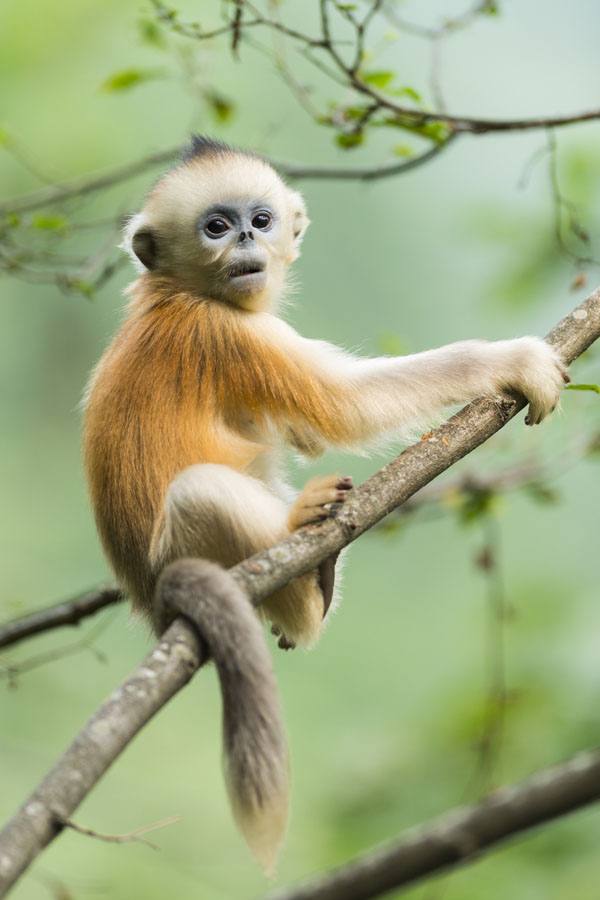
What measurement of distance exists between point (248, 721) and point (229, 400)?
100 centimetres

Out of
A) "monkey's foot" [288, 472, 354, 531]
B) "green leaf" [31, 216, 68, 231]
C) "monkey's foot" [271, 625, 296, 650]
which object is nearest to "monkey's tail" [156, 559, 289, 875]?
"monkey's foot" [288, 472, 354, 531]

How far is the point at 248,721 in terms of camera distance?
195cm

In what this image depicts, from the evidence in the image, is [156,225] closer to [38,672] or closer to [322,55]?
[322,55]

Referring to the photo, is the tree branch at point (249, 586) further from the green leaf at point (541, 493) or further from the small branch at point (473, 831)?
the green leaf at point (541, 493)

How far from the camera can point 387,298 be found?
7.27 m

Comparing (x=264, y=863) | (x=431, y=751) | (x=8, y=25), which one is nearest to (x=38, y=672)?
(x=431, y=751)

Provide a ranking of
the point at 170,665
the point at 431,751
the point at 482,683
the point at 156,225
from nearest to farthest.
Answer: the point at 170,665
the point at 156,225
the point at 431,751
the point at 482,683

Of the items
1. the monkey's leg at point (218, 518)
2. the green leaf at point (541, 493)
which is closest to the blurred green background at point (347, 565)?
the green leaf at point (541, 493)

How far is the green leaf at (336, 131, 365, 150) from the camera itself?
130 inches

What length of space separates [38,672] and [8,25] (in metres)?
4.94

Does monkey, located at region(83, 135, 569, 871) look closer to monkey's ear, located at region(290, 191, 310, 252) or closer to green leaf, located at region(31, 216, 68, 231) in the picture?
monkey's ear, located at region(290, 191, 310, 252)

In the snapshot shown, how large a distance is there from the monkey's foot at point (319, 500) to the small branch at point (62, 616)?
1.03m

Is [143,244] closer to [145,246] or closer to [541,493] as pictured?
[145,246]

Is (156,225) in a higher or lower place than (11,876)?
higher
